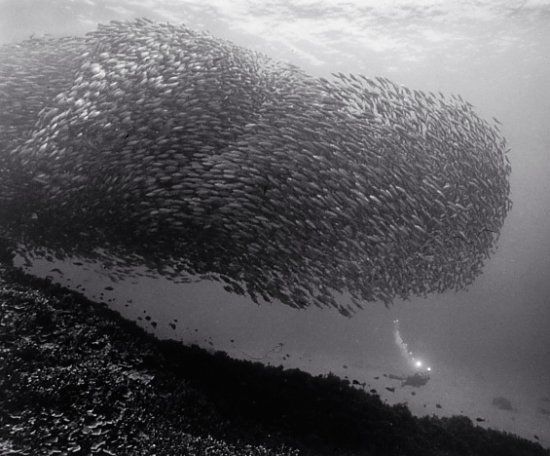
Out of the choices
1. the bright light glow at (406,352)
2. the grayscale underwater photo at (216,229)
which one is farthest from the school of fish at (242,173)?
the bright light glow at (406,352)

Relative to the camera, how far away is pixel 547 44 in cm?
2683

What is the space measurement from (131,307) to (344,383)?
12842mm

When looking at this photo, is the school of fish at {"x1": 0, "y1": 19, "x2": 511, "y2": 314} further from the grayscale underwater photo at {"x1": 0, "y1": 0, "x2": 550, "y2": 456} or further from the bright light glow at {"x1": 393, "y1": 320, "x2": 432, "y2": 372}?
the bright light glow at {"x1": 393, "y1": 320, "x2": 432, "y2": 372}

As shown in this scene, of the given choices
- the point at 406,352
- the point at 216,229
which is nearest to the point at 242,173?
the point at 216,229

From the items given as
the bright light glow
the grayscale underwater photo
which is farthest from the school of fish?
the bright light glow

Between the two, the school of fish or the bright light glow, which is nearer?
the school of fish

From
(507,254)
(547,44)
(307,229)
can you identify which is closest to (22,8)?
(307,229)

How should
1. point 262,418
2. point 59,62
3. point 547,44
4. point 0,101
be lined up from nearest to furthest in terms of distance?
point 262,418
point 0,101
point 59,62
point 547,44

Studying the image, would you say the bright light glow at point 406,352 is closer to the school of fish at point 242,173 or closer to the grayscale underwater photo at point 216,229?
the grayscale underwater photo at point 216,229

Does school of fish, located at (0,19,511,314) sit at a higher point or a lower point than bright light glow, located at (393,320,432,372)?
higher

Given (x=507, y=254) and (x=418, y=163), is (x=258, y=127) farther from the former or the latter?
(x=507, y=254)

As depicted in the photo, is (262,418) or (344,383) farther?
(344,383)

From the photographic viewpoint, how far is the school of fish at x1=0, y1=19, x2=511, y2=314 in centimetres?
912

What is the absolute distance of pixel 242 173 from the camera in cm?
897
